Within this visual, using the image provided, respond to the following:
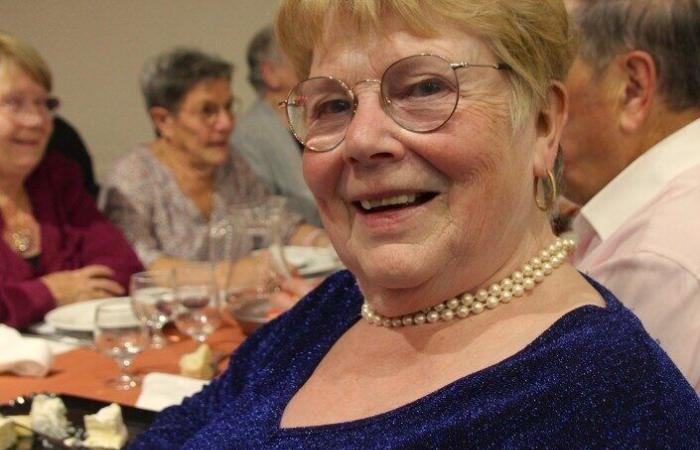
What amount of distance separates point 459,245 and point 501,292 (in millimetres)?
90

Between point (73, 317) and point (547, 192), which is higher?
point (547, 192)

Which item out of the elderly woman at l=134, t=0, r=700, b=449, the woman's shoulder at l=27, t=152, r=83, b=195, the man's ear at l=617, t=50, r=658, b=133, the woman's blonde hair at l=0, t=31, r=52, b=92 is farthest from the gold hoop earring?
the woman's shoulder at l=27, t=152, r=83, b=195

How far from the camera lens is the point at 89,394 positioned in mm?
1943

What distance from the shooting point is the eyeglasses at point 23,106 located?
3178 mm

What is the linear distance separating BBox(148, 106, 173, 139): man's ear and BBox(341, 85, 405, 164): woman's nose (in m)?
3.04

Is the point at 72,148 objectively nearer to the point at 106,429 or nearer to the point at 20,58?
the point at 20,58

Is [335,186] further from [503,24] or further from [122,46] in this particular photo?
[122,46]

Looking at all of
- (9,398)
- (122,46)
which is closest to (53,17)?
(122,46)

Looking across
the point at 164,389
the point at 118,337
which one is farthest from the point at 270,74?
the point at 164,389

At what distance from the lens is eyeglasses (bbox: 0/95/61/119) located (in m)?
3.18

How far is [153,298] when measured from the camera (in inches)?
82.5

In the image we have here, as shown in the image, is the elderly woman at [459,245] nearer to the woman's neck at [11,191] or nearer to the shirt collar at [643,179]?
the shirt collar at [643,179]

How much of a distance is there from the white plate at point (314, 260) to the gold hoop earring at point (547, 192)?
154 centimetres

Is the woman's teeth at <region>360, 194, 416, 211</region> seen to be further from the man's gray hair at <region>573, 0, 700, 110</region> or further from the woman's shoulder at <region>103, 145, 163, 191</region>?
the woman's shoulder at <region>103, 145, 163, 191</region>
